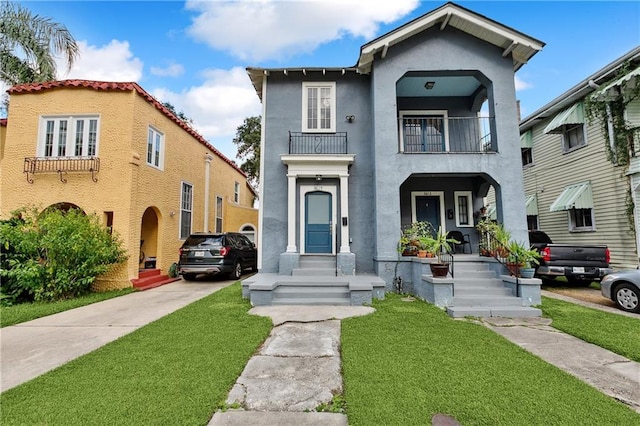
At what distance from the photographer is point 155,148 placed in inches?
437

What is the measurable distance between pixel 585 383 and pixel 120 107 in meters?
12.8

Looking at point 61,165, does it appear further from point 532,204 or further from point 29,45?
point 532,204

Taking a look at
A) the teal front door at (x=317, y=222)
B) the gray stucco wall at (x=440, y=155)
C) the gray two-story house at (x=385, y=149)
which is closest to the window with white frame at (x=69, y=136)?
the gray two-story house at (x=385, y=149)

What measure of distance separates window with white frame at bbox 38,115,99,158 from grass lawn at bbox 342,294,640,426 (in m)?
10.5

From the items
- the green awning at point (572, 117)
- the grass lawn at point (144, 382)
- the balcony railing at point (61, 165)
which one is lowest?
the grass lawn at point (144, 382)

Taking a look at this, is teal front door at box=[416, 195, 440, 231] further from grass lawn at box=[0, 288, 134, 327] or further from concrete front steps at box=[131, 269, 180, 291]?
grass lawn at box=[0, 288, 134, 327]

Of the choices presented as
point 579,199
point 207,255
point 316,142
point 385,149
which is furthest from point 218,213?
point 579,199

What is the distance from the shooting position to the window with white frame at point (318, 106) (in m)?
9.41

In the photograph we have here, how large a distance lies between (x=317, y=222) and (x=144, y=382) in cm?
658

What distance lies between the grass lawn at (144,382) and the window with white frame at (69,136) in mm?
7899

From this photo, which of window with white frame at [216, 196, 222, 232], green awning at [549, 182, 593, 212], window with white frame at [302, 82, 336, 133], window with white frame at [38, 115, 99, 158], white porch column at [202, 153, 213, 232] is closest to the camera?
window with white frame at [302, 82, 336, 133]

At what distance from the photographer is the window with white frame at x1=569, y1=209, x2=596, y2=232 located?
1087cm

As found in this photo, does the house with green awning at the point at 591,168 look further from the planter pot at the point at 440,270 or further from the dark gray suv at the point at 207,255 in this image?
the dark gray suv at the point at 207,255

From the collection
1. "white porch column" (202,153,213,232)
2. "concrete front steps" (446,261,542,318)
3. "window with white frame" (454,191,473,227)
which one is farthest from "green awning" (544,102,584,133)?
"white porch column" (202,153,213,232)
